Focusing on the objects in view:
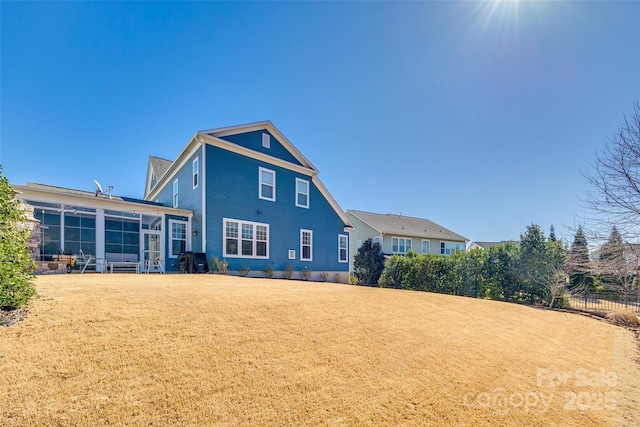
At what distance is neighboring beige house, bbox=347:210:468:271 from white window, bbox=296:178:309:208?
10403 mm

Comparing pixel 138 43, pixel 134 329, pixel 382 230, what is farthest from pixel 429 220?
pixel 134 329

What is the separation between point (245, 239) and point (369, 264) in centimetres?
1094

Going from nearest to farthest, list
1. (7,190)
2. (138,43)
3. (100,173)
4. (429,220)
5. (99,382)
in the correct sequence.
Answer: (99,382) < (7,190) < (138,43) < (100,173) < (429,220)

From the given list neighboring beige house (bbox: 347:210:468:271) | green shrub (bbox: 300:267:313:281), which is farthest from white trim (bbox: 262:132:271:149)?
neighboring beige house (bbox: 347:210:468:271)

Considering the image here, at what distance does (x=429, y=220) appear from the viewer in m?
36.3

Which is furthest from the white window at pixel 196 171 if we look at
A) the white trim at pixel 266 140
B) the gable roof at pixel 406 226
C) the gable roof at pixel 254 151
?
the gable roof at pixel 406 226

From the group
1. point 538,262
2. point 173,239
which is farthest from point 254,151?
point 538,262

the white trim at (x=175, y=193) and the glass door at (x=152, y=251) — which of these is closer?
the glass door at (x=152, y=251)

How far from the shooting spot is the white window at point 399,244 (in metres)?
27.8

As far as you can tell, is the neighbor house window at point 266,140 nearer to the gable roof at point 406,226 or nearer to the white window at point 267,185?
the white window at point 267,185

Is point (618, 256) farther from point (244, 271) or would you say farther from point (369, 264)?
point (244, 271)

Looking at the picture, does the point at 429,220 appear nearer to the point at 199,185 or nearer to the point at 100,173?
the point at 199,185

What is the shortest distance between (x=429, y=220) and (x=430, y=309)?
31.0 m

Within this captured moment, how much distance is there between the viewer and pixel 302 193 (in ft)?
55.2
